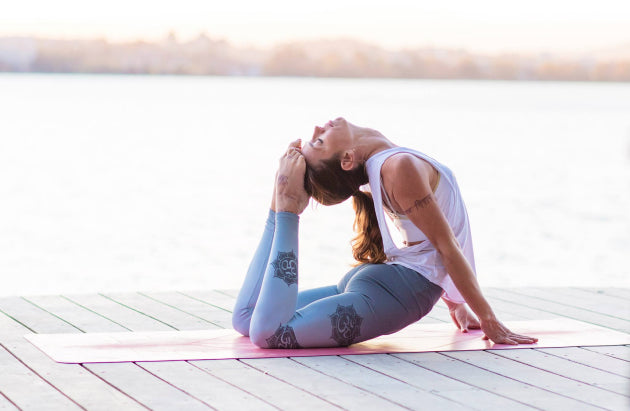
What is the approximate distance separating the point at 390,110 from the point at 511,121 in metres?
5.91

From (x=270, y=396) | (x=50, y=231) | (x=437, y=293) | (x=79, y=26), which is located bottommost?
(x=50, y=231)

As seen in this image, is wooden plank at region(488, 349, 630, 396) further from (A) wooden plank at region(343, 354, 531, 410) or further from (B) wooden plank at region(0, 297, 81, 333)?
(B) wooden plank at region(0, 297, 81, 333)

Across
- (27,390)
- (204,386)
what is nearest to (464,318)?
(204,386)

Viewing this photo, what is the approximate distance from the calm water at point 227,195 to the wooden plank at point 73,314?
97 cm

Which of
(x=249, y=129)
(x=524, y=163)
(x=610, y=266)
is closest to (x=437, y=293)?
(x=610, y=266)

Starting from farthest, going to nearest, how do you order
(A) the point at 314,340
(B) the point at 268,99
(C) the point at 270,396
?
1. (B) the point at 268,99
2. (A) the point at 314,340
3. (C) the point at 270,396

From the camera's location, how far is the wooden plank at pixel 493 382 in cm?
245

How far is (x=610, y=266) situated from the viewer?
9680mm

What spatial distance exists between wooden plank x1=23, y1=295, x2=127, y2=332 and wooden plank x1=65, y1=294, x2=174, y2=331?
35 millimetres

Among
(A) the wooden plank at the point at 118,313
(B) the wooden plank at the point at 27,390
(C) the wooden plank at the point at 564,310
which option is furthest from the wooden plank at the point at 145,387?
(C) the wooden plank at the point at 564,310

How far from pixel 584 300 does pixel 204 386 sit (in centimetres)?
224

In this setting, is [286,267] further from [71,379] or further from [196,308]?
[196,308]

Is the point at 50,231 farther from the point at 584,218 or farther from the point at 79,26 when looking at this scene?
the point at 79,26

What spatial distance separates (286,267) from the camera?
3012mm
